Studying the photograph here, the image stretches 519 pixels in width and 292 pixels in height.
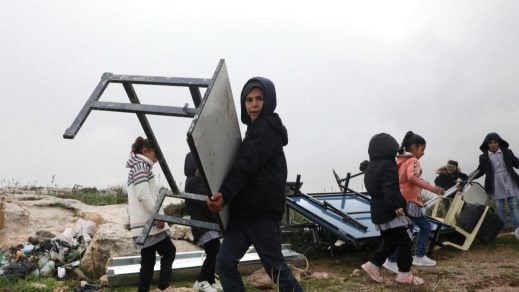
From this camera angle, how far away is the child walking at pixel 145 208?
4133 mm

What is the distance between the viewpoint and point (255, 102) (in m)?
3.07

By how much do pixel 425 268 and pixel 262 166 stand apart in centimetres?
378

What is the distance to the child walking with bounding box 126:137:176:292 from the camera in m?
4.13

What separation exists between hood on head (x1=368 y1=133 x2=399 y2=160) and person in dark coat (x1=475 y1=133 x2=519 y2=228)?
133 inches

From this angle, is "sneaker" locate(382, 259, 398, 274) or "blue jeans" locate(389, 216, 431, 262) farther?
"blue jeans" locate(389, 216, 431, 262)

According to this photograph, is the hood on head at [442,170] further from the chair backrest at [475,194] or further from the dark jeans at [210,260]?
the dark jeans at [210,260]

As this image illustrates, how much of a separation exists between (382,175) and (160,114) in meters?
3.03

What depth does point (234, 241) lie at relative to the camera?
307cm

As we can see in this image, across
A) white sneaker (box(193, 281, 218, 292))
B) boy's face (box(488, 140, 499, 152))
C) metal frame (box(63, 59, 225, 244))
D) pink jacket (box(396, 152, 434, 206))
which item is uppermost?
metal frame (box(63, 59, 225, 244))

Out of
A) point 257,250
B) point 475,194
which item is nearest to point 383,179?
point 257,250

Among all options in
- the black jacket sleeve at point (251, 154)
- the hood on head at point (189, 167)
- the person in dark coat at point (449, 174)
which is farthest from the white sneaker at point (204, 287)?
the person in dark coat at point (449, 174)

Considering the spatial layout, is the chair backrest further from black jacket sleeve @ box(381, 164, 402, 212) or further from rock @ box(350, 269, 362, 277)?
black jacket sleeve @ box(381, 164, 402, 212)

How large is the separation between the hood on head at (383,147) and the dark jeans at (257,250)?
7.50 feet

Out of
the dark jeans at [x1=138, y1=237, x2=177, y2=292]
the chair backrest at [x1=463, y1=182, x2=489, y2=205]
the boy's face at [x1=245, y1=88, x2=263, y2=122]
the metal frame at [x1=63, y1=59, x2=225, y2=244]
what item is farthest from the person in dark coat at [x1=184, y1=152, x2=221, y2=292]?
the chair backrest at [x1=463, y1=182, x2=489, y2=205]
